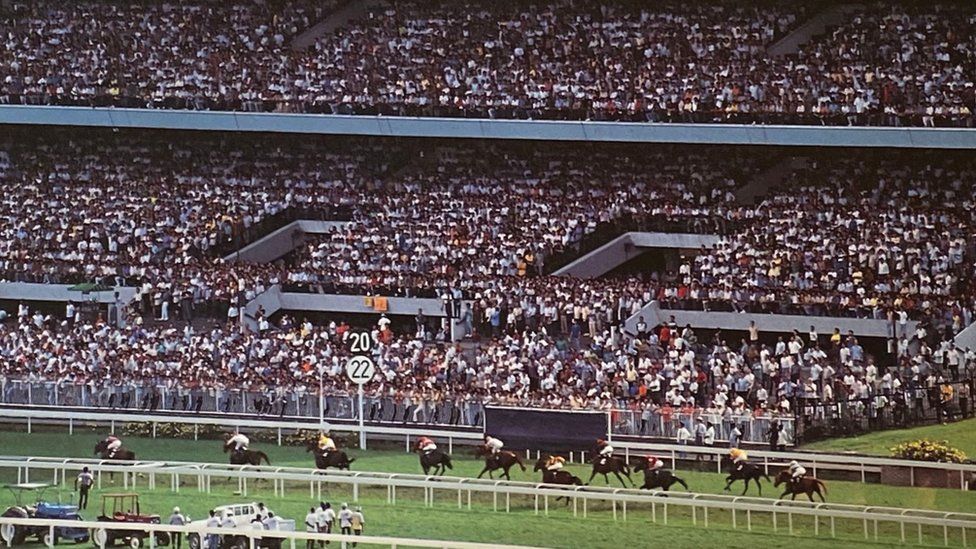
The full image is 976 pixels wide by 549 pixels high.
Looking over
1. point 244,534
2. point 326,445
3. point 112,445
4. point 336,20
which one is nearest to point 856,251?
point 326,445

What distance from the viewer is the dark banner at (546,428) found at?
23.5 m

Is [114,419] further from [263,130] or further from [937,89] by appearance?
[937,89]

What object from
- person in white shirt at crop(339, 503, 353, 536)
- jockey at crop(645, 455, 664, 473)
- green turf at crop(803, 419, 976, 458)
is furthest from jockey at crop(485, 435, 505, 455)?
green turf at crop(803, 419, 976, 458)

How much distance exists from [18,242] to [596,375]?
37.0 ft

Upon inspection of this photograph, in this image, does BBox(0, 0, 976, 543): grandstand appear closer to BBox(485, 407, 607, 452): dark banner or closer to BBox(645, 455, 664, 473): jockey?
BBox(485, 407, 607, 452): dark banner

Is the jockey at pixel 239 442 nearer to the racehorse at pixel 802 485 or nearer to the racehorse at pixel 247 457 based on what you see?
the racehorse at pixel 247 457

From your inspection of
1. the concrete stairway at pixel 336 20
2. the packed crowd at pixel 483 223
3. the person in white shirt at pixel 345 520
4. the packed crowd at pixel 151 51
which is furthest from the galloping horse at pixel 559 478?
the concrete stairway at pixel 336 20

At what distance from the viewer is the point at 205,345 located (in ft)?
90.4

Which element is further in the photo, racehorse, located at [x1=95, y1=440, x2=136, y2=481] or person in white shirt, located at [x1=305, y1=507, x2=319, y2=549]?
racehorse, located at [x1=95, y1=440, x2=136, y2=481]

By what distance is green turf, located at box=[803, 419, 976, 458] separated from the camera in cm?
2308

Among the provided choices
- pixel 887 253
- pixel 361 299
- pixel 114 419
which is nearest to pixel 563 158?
pixel 361 299

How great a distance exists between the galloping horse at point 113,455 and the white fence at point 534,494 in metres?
0.20

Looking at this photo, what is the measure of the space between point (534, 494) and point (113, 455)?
216 inches

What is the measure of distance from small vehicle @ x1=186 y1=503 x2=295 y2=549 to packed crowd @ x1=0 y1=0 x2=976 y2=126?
11.0 m
